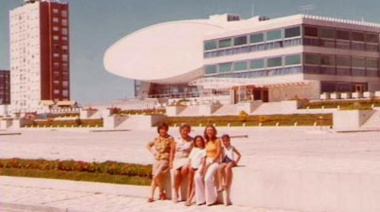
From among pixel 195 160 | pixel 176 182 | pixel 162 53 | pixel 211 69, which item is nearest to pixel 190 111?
pixel 211 69

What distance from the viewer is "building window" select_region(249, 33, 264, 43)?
249 feet

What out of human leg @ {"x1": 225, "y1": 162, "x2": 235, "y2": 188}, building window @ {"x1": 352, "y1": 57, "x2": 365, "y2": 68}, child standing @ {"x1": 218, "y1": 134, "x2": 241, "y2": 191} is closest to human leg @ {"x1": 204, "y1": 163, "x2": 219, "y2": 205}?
child standing @ {"x1": 218, "y1": 134, "x2": 241, "y2": 191}

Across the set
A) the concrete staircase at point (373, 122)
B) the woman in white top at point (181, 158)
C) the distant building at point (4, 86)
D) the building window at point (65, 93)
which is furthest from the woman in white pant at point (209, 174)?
the distant building at point (4, 86)

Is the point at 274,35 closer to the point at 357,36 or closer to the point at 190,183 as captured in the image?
the point at 357,36

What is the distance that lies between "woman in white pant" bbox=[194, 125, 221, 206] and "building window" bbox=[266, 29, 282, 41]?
2438 inches

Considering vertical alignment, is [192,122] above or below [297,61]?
below

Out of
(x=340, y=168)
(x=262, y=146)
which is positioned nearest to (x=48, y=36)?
(x=262, y=146)

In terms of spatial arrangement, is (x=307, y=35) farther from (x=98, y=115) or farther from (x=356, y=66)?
(x=98, y=115)

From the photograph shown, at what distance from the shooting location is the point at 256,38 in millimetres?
76750

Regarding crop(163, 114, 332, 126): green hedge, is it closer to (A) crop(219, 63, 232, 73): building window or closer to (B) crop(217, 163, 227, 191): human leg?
(B) crop(217, 163, 227, 191): human leg

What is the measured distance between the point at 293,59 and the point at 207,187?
60775 millimetres

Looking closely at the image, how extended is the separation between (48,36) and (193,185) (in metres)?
120

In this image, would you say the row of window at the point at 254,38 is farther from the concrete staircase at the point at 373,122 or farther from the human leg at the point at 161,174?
the human leg at the point at 161,174

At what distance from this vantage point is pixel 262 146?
2633cm
